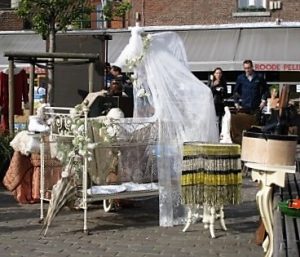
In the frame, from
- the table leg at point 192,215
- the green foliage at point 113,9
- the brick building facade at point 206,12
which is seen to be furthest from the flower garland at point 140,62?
the brick building facade at point 206,12

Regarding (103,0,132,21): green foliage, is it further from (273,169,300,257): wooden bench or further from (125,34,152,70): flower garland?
(273,169,300,257): wooden bench

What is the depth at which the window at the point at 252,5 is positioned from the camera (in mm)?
24047

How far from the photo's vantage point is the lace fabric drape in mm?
7953

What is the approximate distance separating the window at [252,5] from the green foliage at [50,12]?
7.43 m

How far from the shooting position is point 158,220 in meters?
8.51

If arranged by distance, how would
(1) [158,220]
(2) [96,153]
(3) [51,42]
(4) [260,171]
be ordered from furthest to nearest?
(3) [51,42] < (1) [158,220] < (2) [96,153] < (4) [260,171]

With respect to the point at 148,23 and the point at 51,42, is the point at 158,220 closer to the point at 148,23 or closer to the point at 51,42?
the point at 51,42

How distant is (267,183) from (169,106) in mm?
2031

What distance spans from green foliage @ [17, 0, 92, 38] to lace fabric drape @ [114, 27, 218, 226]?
31.5 ft

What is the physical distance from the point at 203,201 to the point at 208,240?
1.32ft

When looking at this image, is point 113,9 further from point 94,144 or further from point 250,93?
point 94,144

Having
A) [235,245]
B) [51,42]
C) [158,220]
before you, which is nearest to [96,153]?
[158,220]

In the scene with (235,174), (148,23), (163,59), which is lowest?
(235,174)

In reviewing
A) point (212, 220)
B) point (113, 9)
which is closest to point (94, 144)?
point (212, 220)
